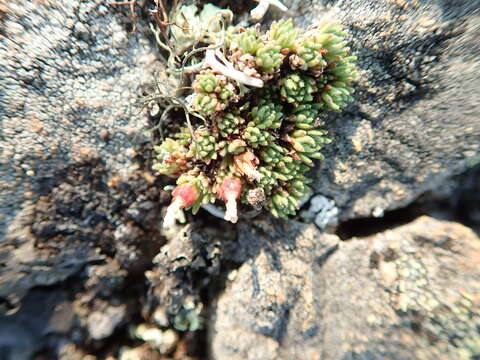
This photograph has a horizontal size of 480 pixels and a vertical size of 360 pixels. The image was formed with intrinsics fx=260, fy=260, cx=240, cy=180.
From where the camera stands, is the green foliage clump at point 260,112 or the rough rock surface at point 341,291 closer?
the green foliage clump at point 260,112

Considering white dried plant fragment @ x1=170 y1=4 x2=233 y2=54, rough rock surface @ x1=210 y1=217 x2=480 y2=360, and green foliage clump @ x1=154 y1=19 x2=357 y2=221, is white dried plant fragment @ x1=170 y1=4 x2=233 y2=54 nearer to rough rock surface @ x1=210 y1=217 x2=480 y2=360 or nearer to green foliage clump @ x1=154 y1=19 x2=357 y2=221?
green foliage clump @ x1=154 y1=19 x2=357 y2=221

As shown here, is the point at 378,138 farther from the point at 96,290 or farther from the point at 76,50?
the point at 96,290

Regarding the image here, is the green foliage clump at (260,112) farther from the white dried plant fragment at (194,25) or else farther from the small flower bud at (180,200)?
the white dried plant fragment at (194,25)

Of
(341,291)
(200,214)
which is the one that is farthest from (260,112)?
(341,291)

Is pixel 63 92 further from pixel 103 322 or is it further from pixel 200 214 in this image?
pixel 103 322

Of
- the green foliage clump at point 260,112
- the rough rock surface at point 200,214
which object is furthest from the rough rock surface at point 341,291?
the green foliage clump at point 260,112

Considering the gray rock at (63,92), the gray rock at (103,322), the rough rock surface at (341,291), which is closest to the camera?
the gray rock at (63,92)

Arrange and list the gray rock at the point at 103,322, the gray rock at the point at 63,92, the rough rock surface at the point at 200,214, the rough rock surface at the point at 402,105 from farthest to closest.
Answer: the gray rock at the point at 103,322
the rough rock surface at the point at 402,105
the rough rock surface at the point at 200,214
the gray rock at the point at 63,92

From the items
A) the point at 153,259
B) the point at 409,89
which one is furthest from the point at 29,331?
the point at 409,89
